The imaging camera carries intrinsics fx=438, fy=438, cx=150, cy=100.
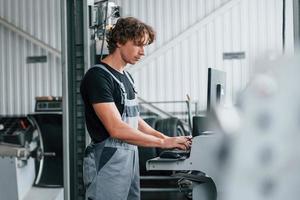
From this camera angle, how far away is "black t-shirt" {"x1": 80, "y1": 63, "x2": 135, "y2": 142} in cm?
191

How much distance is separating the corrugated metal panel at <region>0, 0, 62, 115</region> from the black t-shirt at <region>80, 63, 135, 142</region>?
3.73 m

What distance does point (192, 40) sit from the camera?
5414 mm

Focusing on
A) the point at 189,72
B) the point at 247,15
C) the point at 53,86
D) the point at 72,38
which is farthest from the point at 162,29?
the point at 72,38

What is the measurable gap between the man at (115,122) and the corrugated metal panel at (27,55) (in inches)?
147

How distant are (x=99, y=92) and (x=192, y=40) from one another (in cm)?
366

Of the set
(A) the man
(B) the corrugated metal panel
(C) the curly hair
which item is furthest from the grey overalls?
(B) the corrugated metal panel

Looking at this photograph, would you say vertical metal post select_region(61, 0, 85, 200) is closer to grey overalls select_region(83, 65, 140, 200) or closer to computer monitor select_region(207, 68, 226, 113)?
grey overalls select_region(83, 65, 140, 200)

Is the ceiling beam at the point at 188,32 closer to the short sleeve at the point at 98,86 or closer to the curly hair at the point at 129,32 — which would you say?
the curly hair at the point at 129,32

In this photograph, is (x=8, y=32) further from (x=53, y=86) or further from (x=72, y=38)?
(x=72, y=38)

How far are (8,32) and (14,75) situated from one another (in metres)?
0.59

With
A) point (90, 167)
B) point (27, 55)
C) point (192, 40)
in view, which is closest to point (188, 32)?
point (192, 40)

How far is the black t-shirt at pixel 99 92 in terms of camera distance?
6.27 feet

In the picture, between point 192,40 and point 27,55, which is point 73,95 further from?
point 27,55

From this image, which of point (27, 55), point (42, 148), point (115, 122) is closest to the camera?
point (115, 122)
